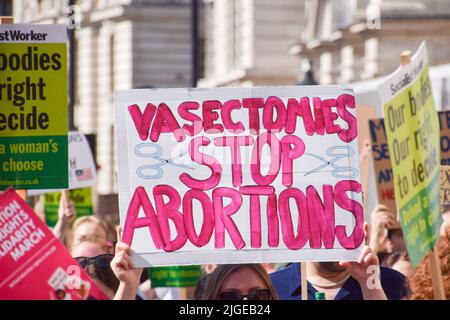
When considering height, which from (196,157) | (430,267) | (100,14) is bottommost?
(100,14)

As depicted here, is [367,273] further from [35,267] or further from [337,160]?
[35,267]

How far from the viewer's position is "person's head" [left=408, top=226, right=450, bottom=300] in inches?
376

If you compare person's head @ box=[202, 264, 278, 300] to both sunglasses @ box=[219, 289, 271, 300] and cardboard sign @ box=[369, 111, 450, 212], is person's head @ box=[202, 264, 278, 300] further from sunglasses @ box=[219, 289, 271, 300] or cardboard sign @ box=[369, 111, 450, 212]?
cardboard sign @ box=[369, 111, 450, 212]

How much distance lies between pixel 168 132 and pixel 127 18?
179ft

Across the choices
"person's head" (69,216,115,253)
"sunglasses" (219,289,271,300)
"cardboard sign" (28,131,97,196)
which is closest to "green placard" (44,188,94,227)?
"cardboard sign" (28,131,97,196)

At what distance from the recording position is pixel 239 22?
54.5 meters

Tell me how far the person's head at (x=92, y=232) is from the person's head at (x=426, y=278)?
271 centimetres

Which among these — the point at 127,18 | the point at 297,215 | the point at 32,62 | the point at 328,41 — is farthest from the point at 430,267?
the point at 127,18

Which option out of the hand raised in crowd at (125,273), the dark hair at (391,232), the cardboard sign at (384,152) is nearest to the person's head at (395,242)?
the dark hair at (391,232)

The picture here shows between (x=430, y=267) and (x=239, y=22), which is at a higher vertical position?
(x=430, y=267)

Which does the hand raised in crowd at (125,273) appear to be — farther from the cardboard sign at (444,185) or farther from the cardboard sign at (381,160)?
the cardboard sign at (381,160)

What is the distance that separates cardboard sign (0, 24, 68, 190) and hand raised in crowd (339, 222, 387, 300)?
5.04 ft

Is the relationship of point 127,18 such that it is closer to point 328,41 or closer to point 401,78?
point 328,41
